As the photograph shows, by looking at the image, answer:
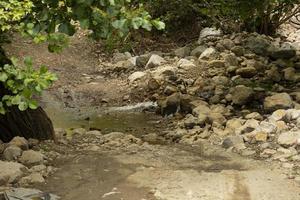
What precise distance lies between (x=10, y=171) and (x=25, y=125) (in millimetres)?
1089

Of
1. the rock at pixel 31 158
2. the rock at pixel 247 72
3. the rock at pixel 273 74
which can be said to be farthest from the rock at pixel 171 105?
the rock at pixel 31 158

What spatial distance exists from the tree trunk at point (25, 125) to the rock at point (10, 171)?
819mm

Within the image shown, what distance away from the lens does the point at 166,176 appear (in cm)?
429

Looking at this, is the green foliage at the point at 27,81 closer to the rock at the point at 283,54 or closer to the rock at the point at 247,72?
the rock at the point at 247,72

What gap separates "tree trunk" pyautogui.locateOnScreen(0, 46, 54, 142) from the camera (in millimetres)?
5094

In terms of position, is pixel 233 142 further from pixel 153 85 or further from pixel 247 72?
pixel 153 85

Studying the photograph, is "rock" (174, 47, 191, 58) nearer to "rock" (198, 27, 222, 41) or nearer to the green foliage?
"rock" (198, 27, 222, 41)

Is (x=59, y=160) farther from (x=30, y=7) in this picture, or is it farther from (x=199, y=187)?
(x=30, y=7)

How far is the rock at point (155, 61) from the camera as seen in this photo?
9469 millimetres

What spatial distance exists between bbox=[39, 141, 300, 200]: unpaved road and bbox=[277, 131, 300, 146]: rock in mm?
490

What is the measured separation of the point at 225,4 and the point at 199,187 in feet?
12.3

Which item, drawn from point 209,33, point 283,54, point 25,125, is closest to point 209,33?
point 209,33

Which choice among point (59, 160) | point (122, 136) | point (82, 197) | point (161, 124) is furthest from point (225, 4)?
point (82, 197)

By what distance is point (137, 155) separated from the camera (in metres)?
4.99
